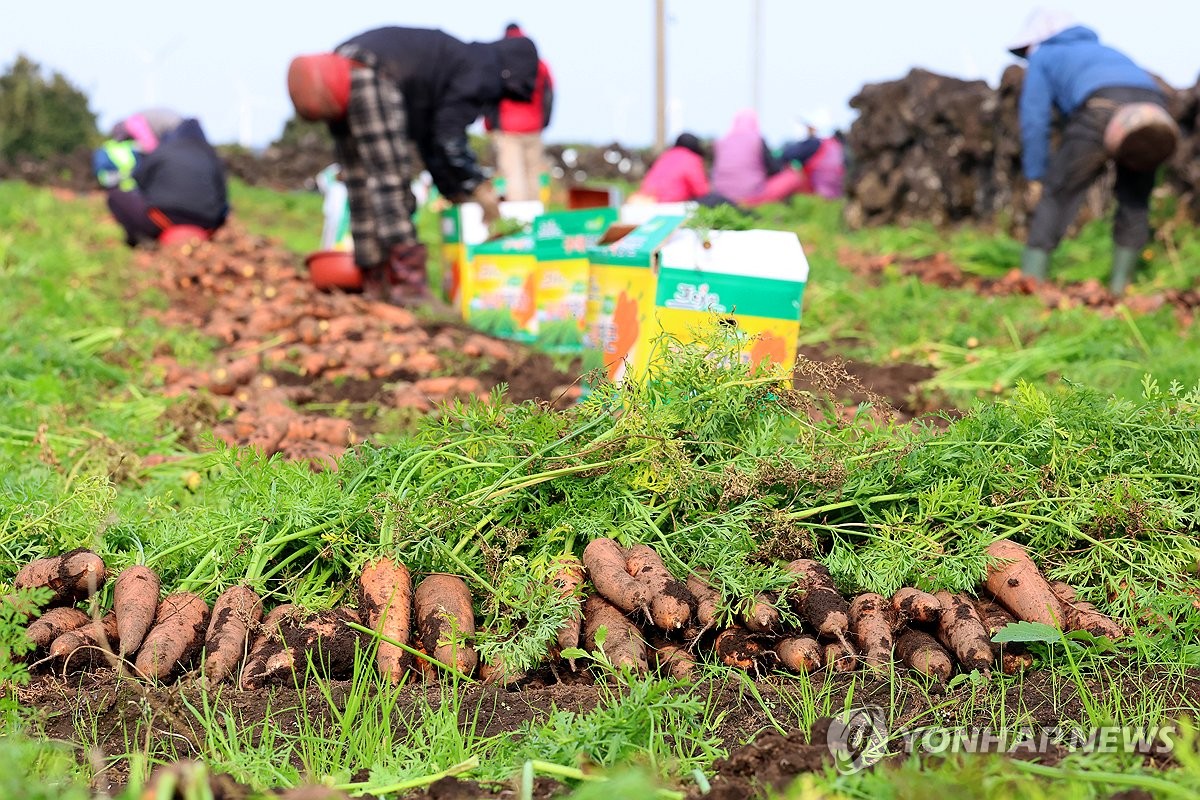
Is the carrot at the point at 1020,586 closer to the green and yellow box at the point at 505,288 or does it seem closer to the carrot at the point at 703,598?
the carrot at the point at 703,598

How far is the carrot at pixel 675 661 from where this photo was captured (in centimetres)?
229

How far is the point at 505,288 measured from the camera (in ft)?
21.0

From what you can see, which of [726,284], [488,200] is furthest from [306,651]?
[488,200]

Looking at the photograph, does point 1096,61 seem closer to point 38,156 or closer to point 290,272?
point 290,272

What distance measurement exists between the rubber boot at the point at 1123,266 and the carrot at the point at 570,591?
5646 mm

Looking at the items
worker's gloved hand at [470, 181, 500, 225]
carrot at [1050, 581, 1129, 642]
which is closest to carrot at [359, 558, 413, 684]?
carrot at [1050, 581, 1129, 642]

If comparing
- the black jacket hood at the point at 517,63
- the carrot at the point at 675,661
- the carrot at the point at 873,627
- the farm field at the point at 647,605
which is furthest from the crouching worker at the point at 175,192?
the carrot at the point at 873,627

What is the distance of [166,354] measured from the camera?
583 cm

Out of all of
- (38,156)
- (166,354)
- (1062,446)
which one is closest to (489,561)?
(1062,446)

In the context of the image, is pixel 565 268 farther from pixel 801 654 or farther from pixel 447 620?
pixel 801 654

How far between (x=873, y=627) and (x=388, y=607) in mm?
1040

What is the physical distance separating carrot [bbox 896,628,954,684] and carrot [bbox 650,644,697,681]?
457 mm

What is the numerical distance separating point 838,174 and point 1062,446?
511 inches

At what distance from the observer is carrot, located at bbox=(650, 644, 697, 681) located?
2.29m
